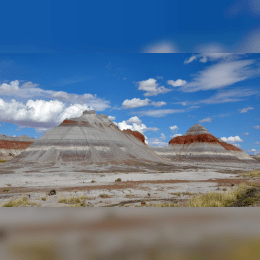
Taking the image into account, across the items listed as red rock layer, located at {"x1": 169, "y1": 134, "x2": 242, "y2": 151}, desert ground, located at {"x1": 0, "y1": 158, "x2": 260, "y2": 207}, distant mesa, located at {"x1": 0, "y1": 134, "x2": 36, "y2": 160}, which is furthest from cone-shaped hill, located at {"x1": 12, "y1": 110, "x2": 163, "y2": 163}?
distant mesa, located at {"x1": 0, "y1": 134, "x2": 36, "y2": 160}

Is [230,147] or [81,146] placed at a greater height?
[230,147]

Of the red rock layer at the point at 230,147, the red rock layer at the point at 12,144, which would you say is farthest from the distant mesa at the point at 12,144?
the red rock layer at the point at 230,147

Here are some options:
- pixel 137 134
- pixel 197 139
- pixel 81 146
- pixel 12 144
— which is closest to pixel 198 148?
pixel 197 139

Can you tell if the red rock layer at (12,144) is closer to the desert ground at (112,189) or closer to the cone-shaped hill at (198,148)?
the cone-shaped hill at (198,148)

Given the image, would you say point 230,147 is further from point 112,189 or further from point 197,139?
point 112,189

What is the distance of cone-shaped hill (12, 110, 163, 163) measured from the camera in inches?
2235

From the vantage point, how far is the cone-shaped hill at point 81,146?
56.8 meters

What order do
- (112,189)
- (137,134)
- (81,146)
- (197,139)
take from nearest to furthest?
(112,189)
(81,146)
(137,134)
(197,139)

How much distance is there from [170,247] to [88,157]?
55.5 m

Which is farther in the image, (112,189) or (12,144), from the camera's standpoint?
(12,144)

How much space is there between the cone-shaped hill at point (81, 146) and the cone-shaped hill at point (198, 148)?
125 feet

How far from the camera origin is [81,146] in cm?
6047

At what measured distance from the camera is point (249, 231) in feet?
13.0

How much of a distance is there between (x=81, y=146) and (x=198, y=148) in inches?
2490
